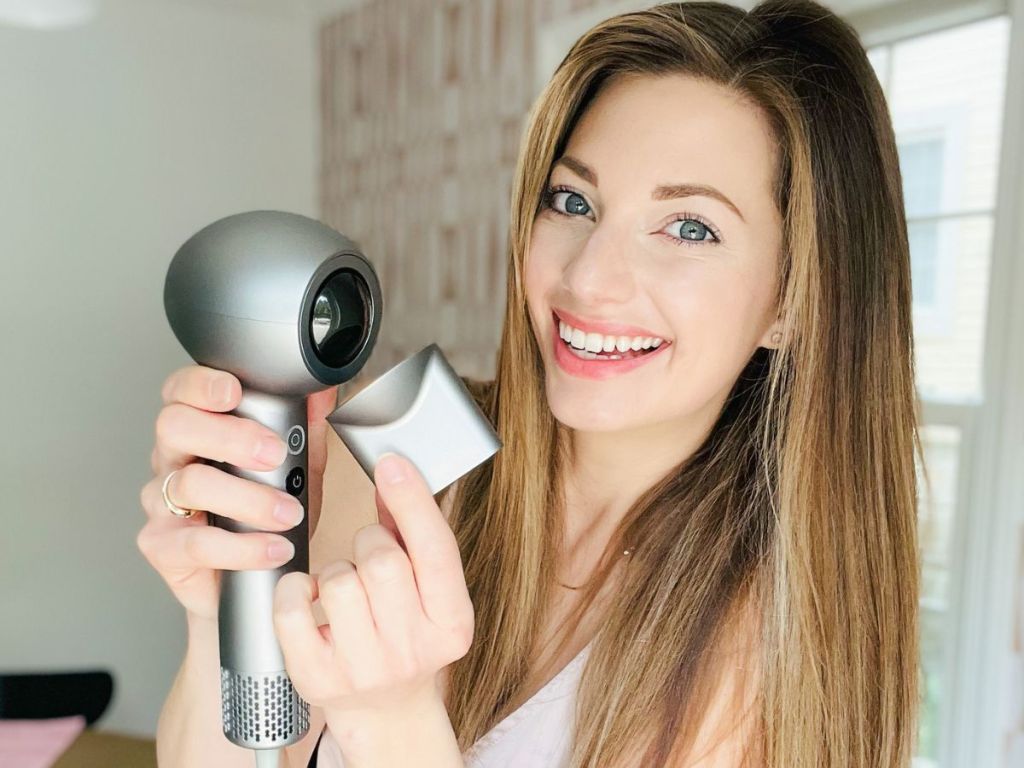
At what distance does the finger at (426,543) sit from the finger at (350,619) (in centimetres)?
3

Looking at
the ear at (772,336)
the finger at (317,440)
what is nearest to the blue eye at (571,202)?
the ear at (772,336)

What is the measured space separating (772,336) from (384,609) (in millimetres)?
557

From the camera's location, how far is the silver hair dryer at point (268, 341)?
495 millimetres

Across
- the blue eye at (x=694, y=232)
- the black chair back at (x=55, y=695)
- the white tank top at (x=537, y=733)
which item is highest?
the blue eye at (x=694, y=232)

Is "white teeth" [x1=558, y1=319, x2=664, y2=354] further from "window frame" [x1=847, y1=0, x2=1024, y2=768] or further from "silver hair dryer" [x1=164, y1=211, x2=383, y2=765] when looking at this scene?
"window frame" [x1=847, y1=0, x2=1024, y2=768]

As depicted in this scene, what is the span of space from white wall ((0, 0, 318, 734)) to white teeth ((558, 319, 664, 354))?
6.99 ft

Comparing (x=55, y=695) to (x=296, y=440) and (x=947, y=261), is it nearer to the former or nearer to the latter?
(x=296, y=440)

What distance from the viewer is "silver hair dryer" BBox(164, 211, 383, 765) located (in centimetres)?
49

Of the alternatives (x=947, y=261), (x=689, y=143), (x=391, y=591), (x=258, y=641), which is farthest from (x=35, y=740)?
(x=947, y=261)

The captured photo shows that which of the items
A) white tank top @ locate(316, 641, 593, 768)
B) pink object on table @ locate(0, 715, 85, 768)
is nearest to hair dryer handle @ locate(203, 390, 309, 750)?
white tank top @ locate(316, 641, 593, 768)

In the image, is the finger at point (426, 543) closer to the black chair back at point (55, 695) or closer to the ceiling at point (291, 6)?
the black chair back at point (55, 695)

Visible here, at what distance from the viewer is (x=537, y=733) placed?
77cm

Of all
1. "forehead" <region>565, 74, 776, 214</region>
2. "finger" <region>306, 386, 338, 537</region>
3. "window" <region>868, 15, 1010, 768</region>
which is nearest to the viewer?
"finger" <region>306, 386, 338, 537</region>

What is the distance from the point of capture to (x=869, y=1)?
1405mm
